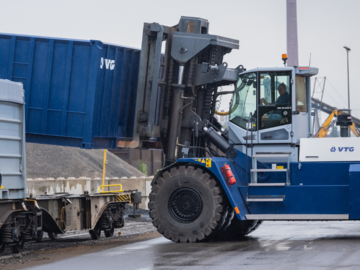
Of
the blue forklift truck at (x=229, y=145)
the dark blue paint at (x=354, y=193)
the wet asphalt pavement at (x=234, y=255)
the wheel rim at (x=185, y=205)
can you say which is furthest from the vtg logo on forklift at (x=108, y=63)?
the dark blue paint at (x=354, y=193)

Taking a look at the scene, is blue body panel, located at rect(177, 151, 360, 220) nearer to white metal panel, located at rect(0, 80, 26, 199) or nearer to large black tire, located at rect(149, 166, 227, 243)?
large black tire, located at rect(149, 166, 227, 243)

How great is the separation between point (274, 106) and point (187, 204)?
2.74 meters

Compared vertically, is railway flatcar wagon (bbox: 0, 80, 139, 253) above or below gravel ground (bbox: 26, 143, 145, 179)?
below

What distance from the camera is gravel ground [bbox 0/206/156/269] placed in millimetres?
9859

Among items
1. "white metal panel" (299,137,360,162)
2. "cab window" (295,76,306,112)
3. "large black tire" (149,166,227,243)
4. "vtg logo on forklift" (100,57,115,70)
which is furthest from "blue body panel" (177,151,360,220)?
"vtg logo on forklift" (100,57,115,70)

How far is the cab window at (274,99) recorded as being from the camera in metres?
11.9

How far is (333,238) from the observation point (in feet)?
40.0

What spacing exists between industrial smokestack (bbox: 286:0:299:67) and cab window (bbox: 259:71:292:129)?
30.0 metres

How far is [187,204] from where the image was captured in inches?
468

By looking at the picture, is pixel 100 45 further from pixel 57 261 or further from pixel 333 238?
pixel 333 238

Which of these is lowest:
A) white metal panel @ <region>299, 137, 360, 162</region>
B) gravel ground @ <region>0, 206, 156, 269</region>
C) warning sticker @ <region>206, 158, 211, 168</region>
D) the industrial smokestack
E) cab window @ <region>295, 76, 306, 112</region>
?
gravel ground @ <region>0, 206, 156, 269</region>

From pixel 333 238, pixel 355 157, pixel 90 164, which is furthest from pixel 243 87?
pixel 90 164

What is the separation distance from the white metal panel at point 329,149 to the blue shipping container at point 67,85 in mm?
4084

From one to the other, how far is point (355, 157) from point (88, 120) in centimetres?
545
